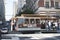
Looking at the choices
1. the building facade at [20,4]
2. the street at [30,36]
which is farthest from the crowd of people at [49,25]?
the building facade at [20,4]

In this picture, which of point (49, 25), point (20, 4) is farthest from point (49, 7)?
point (20, 4)

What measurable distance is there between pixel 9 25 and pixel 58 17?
621 millimetres

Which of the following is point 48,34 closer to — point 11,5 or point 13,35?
point 13,35

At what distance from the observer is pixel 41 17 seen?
5.23 feet

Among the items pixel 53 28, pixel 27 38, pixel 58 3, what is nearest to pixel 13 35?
pixel 27 38

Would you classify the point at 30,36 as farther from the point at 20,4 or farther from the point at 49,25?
the point at 20,4

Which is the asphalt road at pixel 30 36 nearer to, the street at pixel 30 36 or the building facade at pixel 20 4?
the street at pixel 30 36

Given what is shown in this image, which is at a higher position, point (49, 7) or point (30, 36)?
point (49, 7)

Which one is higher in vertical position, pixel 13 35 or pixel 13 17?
pixel 13 17

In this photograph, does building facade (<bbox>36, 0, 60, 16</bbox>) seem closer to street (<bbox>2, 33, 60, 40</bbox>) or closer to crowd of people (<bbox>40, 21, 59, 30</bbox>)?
crowd of people (<bbox>40, 21, 59, 30</bbox>)

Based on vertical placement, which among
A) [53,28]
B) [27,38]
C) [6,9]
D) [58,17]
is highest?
[6,9]

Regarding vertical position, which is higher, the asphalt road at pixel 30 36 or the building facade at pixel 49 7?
the building facade at pixel 49 7

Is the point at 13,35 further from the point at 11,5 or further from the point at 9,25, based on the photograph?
the point at 11,5

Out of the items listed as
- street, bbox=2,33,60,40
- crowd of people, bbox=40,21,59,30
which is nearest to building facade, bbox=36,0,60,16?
crowd of people, bbox=40,21,59,30
